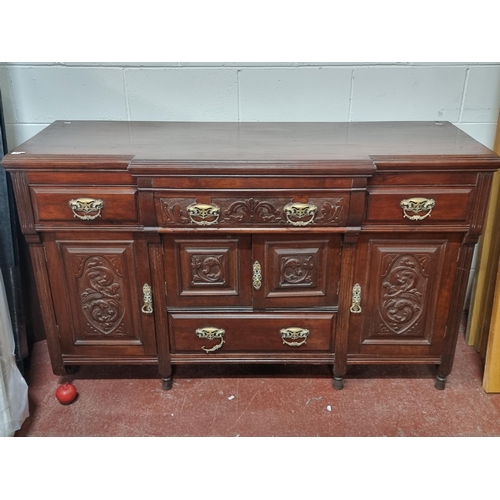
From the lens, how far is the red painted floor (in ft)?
6.23

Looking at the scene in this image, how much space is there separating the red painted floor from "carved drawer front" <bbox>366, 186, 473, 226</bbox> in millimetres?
736

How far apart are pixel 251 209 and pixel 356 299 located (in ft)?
1.73

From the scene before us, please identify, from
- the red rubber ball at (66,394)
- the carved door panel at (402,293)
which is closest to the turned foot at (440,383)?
the carved door panel at (402,293)

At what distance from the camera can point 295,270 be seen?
1.85 meters

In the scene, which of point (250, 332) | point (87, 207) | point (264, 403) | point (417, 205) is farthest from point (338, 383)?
point (87, 207)

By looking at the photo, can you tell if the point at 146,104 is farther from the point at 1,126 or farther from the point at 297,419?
the point at 297,419

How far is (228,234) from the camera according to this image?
1783 mm

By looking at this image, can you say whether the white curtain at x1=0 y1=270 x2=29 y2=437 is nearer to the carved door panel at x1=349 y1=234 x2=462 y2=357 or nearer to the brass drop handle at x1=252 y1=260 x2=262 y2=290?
the brass drop handle at x1=252 y1=260 x2=262 y2=290

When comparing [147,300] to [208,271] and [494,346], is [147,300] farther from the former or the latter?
[494,346]

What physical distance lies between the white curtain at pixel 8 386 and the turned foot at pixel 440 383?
1.59 m

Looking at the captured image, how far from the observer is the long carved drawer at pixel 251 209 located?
5.60ft

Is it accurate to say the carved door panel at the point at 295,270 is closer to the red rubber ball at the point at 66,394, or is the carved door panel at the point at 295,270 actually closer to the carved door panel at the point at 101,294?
the carved door panel at the point at 101,294

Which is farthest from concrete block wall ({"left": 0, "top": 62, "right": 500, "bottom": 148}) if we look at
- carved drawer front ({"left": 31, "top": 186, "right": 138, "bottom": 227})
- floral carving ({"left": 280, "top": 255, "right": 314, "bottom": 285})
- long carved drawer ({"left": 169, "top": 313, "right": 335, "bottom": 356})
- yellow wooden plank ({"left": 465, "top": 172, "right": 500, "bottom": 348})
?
long carved drawer ({"left": 169, "top": 313, "right": 335, "bottom": 356})

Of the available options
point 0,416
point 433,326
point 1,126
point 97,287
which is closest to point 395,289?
point 433,326
